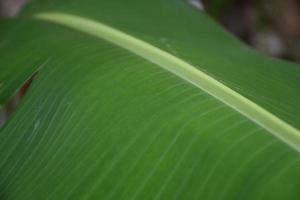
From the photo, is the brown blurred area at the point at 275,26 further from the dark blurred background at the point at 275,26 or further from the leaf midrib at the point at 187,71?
the leaf midrib at the point at 187,71

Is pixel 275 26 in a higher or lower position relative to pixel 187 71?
lower

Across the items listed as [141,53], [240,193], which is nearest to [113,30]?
[141,53]

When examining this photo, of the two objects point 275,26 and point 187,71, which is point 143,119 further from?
point 275,26

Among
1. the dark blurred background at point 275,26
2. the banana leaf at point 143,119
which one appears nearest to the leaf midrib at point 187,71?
the banana leaf at point 143,119

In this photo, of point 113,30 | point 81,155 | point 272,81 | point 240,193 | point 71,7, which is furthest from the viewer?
point 71,7

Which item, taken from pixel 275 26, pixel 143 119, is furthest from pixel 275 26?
pixel 143 119

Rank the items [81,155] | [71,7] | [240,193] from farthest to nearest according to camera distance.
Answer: [71,7], [81,155], [240,193]

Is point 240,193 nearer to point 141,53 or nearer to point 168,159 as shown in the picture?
point 168,159

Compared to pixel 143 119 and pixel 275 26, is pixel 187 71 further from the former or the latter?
pixel 275 26

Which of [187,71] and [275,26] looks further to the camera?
[275,26]
